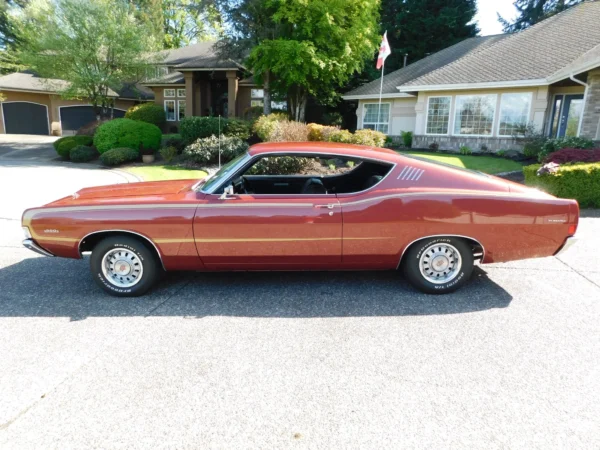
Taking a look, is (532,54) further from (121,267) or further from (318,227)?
(121,267)

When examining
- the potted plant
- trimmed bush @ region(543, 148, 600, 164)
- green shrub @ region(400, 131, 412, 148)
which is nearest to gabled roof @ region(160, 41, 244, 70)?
the potted plant

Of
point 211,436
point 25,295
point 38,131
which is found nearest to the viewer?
point 211,436

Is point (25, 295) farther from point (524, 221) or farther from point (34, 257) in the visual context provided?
point (524, 221)

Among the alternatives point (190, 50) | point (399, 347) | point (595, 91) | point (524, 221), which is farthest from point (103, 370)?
point (190, 50)

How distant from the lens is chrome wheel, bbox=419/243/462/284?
419 centimetres

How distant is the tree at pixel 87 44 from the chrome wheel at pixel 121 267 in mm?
19379

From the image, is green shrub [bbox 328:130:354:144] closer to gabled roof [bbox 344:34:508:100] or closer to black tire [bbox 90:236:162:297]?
gabled roof [bbox 344:34:508:100]

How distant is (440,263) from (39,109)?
34.6 metres

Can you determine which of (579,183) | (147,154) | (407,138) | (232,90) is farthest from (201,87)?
(579,183)

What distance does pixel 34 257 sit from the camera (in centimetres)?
553

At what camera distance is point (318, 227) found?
4.00 m

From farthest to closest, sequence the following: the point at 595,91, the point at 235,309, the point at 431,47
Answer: the point at 431,47 → the point at 595,91 → the point at 235,309

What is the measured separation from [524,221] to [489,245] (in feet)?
1.32

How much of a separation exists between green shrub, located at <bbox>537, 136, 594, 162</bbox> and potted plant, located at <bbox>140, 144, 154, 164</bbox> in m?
14.7
